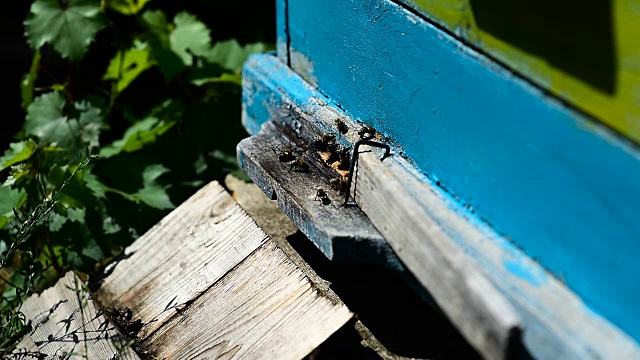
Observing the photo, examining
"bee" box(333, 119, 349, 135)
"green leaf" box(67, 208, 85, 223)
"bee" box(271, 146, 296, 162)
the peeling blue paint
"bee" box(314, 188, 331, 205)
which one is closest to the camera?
the peeling blue paint

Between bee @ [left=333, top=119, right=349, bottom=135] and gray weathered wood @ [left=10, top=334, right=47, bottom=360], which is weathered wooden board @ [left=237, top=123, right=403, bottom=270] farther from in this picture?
gray weathered wood @ [left=10, top=334, right=47, bottom=360]

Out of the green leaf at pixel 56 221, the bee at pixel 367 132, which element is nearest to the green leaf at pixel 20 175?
the green leaf at pixel 56 221

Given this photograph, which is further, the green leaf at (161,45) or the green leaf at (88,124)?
the green leaf at (161,45)

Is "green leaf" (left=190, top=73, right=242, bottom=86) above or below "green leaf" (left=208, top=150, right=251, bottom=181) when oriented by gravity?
above

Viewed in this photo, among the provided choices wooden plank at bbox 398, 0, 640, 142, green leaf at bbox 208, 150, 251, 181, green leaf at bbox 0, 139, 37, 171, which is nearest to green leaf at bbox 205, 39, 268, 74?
green leaf at bbox 208, 150, 251, 181

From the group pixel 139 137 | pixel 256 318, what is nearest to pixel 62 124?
pixel 139 137

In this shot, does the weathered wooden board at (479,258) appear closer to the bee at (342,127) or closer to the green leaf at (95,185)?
the bee at (342,127)

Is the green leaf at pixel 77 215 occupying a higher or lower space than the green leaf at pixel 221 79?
lower
